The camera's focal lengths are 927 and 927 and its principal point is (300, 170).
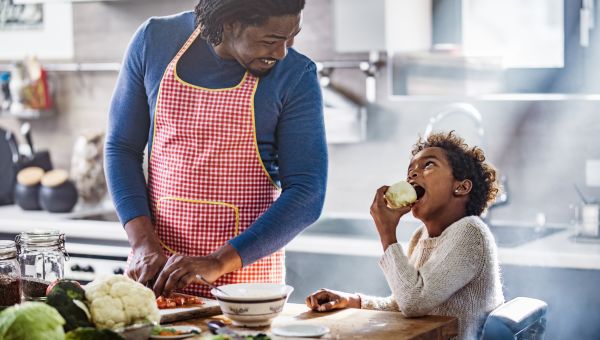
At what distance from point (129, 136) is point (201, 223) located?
0.29m

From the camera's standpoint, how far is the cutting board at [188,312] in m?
1.89

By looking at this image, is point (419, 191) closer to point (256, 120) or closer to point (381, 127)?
point (256, 120)

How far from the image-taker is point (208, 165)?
7.80 ft

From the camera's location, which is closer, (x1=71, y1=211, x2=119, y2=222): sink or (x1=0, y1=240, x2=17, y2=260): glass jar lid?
(x1=0, y1=240, x2=17, y2=260): glass jar lid

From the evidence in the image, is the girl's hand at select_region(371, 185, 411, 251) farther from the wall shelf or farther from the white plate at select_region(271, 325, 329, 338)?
the wall shelf

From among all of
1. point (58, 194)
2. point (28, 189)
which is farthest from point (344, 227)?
point (28, 189)

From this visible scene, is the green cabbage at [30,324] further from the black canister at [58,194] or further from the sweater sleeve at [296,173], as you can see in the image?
the black canister at [58,194]

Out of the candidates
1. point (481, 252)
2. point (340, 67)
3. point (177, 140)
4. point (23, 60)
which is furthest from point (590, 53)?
point (23, 60)

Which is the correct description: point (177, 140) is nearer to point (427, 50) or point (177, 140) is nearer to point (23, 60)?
point (427, 50)

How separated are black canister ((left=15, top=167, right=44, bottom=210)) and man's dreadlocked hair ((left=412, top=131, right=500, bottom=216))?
7.56 feet

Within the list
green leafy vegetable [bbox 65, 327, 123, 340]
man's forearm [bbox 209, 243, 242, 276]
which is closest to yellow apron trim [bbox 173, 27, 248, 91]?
man's forearm [bbox 209, 243, 242, 276]

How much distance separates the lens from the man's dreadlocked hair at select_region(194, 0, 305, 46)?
7.08ft

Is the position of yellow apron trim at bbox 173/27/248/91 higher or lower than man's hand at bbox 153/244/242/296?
higher

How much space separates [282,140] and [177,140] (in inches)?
10.9
